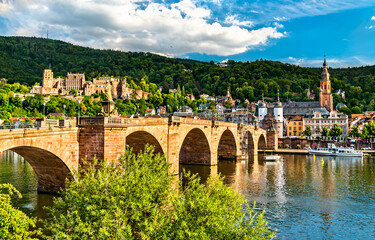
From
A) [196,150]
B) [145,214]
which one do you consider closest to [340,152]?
[196,150]

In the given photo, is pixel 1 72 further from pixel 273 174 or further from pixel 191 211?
pixel 191 211

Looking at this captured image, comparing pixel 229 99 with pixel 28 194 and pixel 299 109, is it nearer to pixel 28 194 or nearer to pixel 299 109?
pixel 299 109

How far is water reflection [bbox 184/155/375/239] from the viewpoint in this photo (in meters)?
23.5

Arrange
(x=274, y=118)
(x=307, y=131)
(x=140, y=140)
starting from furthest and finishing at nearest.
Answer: (x=274, y=118), (x=307, y=131), (x=140, y=140)

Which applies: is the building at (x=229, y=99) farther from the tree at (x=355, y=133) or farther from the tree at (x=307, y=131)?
the tree at (x=355, y=133)

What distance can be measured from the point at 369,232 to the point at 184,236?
616 inches

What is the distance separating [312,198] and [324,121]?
8990 cm

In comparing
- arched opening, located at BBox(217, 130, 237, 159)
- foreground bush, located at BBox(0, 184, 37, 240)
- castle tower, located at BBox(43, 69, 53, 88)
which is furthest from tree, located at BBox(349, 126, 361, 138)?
castle tower, located at BBox(43, 69, 53, 88)

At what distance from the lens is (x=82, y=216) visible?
14.8 meters

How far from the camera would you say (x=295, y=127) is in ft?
394

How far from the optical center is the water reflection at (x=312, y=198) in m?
23.5

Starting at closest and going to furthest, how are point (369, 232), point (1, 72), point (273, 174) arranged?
point (369, 232)
point (273, 174)
point (1, 72)

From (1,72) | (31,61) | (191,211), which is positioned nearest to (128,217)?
(191,211)

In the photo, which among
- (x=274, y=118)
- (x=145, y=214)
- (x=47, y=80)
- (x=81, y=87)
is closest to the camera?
(x=145, y=214)
